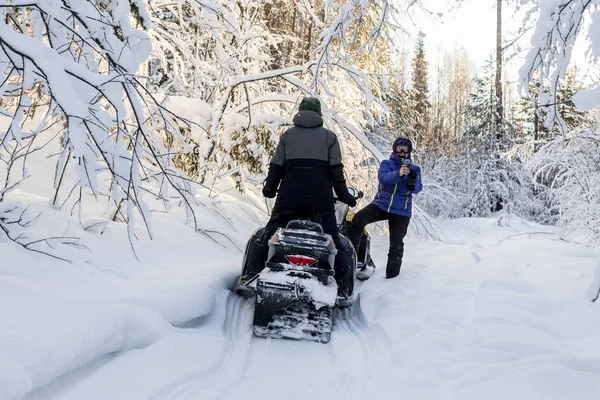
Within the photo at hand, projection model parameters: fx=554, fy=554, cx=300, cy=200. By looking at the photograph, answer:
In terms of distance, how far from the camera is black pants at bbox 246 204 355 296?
4629 mm

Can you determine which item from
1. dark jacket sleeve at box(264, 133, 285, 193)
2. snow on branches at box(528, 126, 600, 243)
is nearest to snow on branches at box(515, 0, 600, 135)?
dark jacket sleeve at box(264, 133, 285, 193)

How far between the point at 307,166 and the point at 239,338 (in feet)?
4.94

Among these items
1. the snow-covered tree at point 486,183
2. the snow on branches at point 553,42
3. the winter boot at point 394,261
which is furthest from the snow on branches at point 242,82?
the snow-covered tree at point 486,183

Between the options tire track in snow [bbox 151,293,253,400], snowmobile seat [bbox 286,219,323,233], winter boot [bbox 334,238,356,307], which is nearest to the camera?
tire track in snow [bbox 151,293,253,400]

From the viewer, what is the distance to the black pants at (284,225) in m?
4.63

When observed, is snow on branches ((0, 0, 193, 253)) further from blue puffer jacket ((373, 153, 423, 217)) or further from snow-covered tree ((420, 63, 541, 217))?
snow-covered tree ((420, 63, 541, 217))

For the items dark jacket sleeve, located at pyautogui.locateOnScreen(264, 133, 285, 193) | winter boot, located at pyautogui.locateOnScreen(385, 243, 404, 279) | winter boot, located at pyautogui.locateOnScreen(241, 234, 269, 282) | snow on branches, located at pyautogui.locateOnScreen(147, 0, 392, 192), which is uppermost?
snow on branches, located at pyautogui.locateOnScreen(147, 0, 392, 192)

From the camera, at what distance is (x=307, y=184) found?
4.57 m

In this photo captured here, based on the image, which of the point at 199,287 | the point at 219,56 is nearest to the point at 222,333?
the point at 199,287

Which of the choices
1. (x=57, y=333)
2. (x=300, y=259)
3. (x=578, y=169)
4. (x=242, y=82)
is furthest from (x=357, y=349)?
(x=578, y=169)

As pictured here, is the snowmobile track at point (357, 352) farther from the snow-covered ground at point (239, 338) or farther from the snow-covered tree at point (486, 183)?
the snow-covered tree at point (486, 183)

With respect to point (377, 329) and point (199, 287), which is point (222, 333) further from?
point (377, 329)

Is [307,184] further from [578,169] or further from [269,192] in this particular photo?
[578,169]

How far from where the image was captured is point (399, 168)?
633 cm
